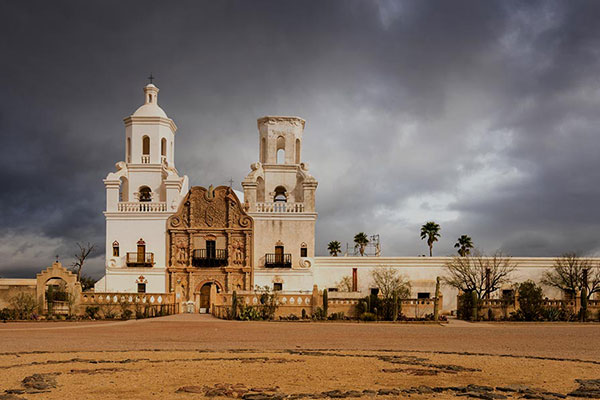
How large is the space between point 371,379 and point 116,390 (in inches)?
199

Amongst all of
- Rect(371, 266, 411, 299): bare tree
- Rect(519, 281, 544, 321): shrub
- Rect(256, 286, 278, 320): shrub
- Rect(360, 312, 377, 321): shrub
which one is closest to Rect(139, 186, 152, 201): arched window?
Rect(256, 286, 278, 320): shrub

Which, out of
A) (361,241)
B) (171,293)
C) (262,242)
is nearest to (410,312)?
(262,242)

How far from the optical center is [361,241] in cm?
6569

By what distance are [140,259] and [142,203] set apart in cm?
432

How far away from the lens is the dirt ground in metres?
12.1

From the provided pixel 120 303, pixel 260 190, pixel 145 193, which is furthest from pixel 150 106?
pixel 120 303

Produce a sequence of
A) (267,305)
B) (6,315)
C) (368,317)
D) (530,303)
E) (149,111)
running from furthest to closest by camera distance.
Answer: (149,111) → (267,305) → (530,303) → (368,317) → (6,315)

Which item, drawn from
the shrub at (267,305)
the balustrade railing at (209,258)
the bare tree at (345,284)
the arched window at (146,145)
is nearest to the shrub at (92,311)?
the shrub at (267,305)

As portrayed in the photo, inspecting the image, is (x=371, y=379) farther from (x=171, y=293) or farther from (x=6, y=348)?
(x=171, y=293)

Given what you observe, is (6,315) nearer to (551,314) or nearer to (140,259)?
(140,259)

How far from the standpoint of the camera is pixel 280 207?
5012cm

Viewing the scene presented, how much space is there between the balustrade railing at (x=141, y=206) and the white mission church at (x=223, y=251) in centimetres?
7

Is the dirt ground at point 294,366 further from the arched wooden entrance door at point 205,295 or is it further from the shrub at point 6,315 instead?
the arched wooden entrance door at point 205,295

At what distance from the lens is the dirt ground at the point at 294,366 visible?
12125 millimetres
